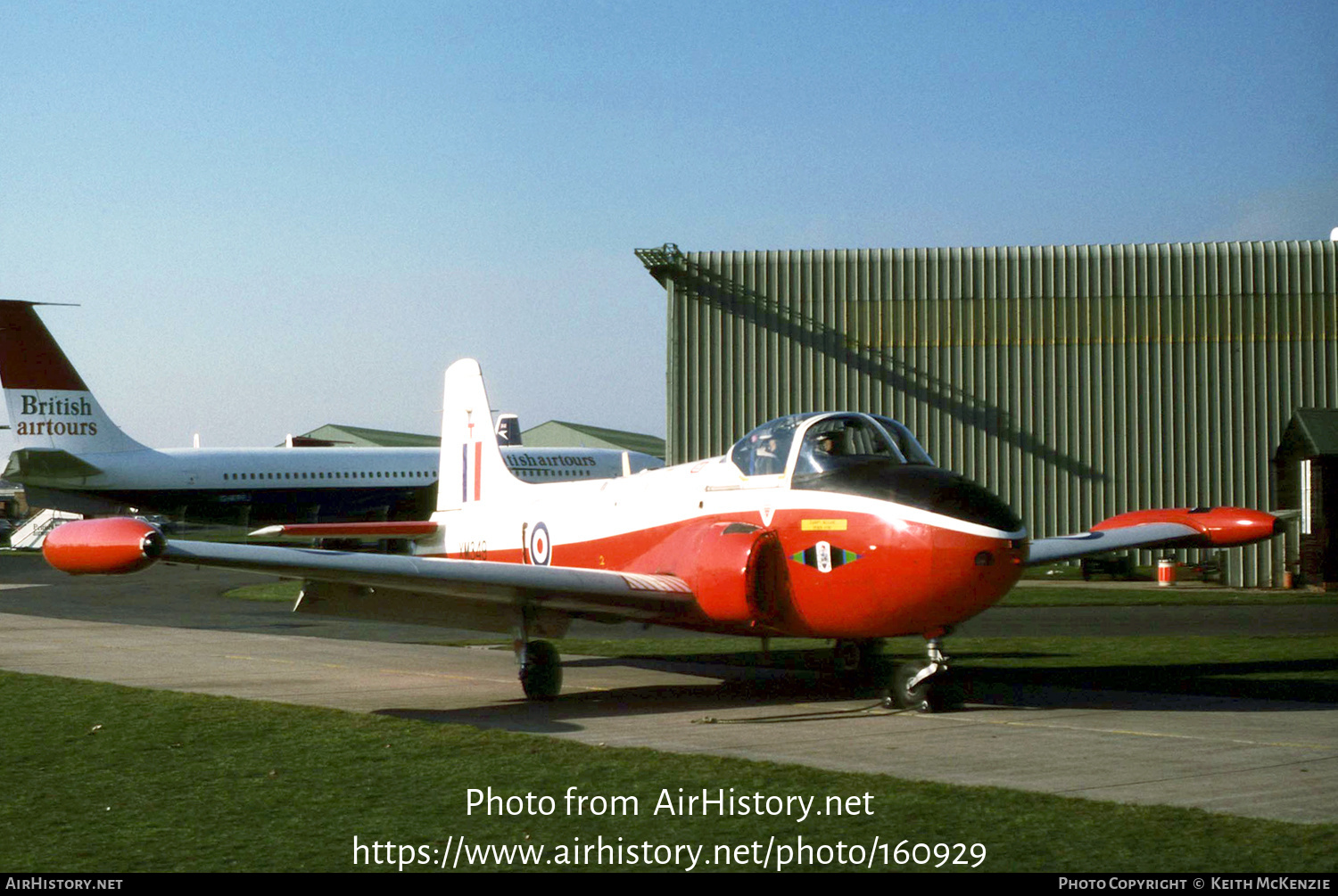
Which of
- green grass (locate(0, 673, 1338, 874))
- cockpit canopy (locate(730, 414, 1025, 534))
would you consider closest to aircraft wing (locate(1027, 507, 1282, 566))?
cockpit canopy (locate(730, 414, 1025, 534))

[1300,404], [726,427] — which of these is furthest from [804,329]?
[1300,404]

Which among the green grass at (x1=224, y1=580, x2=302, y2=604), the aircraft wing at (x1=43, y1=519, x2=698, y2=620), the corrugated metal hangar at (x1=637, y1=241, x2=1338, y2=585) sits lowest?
the green grass at (x1=224, y1=580, x2=302, y2=604)

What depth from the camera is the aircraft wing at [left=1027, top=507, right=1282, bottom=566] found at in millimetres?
14039

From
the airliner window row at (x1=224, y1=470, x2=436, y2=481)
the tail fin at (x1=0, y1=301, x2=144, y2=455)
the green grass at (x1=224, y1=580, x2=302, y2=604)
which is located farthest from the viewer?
the airliner window row at (x1=224, y1=470, x2=436, y2=481)

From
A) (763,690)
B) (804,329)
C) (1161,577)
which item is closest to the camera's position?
(763,690)

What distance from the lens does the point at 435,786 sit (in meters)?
8.02

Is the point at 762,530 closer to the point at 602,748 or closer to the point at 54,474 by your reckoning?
the point at 602,748

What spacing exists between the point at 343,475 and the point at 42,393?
12.2 m

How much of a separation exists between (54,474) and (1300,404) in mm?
41107

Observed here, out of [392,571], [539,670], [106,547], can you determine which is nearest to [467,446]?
[539,670]

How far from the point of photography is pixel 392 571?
11234 millimetres

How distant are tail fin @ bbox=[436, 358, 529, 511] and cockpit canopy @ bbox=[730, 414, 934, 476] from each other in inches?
215

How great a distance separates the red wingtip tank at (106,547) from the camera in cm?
984

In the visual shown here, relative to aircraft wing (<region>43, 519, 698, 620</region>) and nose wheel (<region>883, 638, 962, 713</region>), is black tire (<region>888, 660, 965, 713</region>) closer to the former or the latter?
nose wheel (<region>883, 638, 962, 713</region>)
